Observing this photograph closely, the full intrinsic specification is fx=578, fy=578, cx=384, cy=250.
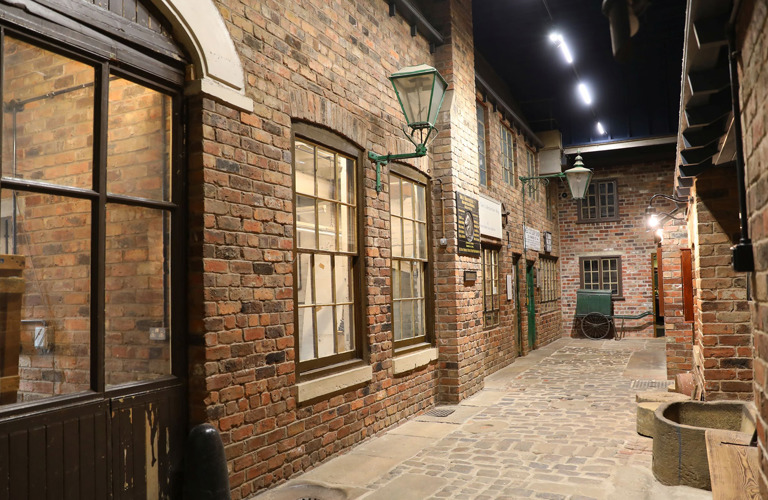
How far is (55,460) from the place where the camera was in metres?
2.79

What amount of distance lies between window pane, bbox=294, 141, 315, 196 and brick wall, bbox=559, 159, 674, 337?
12789mm

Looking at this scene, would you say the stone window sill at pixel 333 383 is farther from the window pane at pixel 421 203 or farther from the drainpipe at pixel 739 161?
the drainpipe at pixel 739 161

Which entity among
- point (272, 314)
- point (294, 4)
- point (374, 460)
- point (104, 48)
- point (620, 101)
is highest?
point (620, 101)

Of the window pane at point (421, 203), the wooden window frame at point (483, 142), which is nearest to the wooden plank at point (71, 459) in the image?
the window pane at point (421, 203)

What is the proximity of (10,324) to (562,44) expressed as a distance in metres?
10.7

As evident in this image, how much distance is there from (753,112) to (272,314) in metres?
3.20

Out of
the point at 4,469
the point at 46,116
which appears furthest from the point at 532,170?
the point at 4,469

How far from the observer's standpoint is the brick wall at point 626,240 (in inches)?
628

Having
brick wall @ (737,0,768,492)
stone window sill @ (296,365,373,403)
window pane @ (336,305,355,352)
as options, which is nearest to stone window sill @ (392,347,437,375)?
stone window sill @ (296,365,373,403)

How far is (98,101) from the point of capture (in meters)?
3.16

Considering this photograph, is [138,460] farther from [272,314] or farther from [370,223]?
[370,223]

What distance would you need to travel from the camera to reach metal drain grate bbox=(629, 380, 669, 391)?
8.16 metres

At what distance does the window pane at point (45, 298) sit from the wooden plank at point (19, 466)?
0.17 metres

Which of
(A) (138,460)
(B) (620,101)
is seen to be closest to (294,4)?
(A) (138,460)
